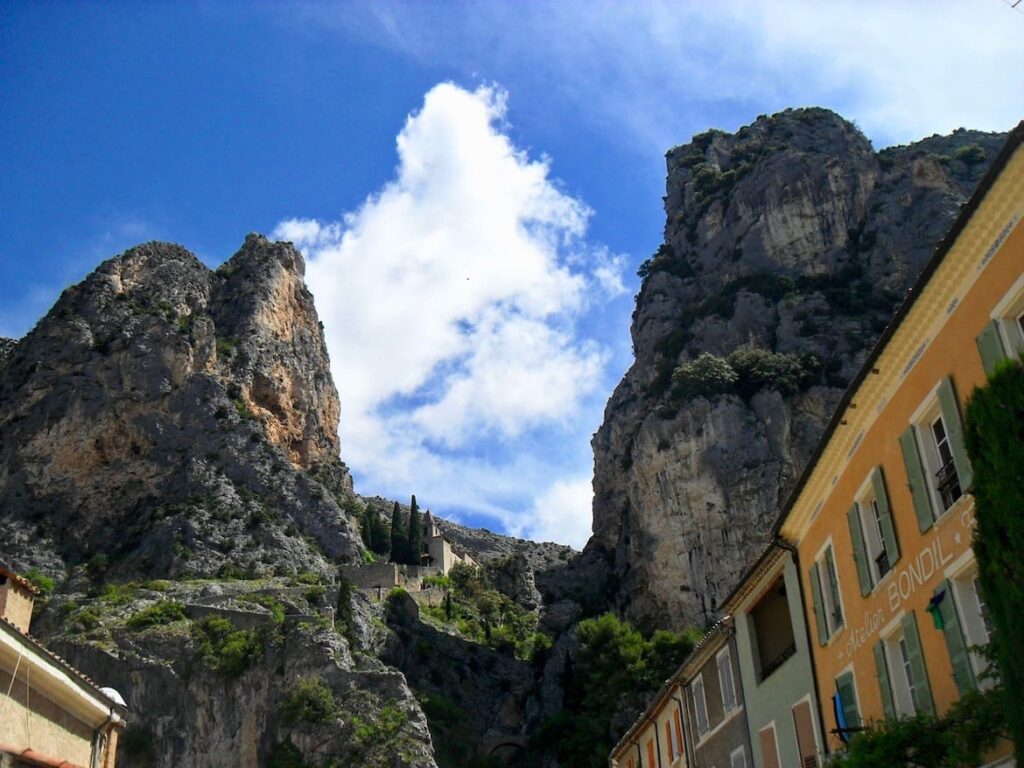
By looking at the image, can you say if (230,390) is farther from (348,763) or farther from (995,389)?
(995,389)

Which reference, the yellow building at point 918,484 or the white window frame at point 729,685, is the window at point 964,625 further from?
the white window frame at point 729,685

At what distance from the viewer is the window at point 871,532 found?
54.1 ft

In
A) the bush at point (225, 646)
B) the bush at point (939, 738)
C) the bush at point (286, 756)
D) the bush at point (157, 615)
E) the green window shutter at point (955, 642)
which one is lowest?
the bush at point (939, 738)

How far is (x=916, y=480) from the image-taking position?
15.1 meters

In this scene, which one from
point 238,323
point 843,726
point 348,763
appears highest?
point 238,323

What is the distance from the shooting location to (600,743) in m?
58.8

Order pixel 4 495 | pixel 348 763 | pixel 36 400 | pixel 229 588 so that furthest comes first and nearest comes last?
pixel 36 400
pixel 4 495
pixel 229 588
pixel 348 763

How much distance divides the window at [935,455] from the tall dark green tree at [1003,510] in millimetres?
2161

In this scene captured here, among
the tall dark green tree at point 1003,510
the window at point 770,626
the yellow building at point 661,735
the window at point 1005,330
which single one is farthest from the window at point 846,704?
the yellow building at point 661,735

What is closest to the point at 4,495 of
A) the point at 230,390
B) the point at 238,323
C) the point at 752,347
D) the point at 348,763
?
the point at 230,390

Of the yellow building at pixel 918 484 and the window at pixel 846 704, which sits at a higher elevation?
the yellow building at pixel 918 484

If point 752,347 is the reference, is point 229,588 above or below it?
below

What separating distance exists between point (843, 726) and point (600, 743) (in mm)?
42405

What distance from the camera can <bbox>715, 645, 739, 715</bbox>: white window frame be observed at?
25766 mm
